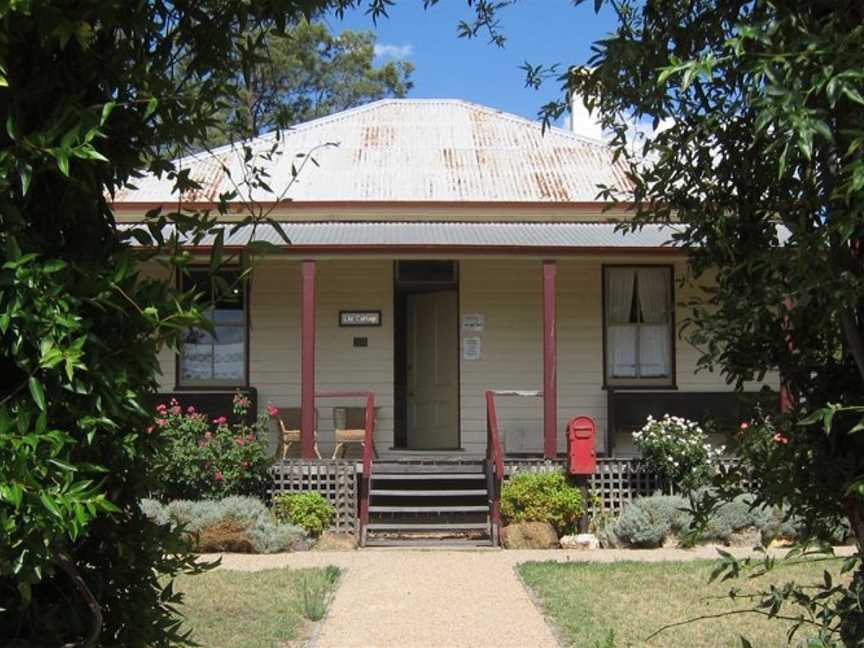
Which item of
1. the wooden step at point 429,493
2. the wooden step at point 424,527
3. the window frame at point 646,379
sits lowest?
the wooden step at point 424,527

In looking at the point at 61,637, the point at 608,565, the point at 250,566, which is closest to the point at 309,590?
the point at 250,566

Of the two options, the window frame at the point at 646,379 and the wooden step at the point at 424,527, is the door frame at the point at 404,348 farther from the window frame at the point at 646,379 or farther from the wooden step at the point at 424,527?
the wooden step at the point at 424,527

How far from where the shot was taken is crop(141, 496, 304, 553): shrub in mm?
10688

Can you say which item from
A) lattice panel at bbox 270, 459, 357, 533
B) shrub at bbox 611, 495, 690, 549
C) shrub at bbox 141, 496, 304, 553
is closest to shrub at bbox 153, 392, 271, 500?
lattice panel at bbox 270, 459, 357, 533

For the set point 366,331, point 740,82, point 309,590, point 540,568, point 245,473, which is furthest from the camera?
point 366,331

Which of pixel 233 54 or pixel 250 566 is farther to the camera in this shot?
pixel 250 566

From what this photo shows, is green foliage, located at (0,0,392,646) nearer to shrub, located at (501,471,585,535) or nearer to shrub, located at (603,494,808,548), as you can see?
shrub, located at (501,471,585,535)

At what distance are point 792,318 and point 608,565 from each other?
23.3ft

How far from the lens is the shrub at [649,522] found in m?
11.0

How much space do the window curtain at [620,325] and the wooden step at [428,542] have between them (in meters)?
4.08

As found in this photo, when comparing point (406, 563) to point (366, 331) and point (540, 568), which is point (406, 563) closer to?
point (540, 568)

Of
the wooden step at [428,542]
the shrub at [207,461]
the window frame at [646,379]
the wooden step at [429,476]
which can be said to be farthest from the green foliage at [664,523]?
the shrub at [207,461]

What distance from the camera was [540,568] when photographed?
9641mm

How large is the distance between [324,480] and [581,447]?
321 cm
